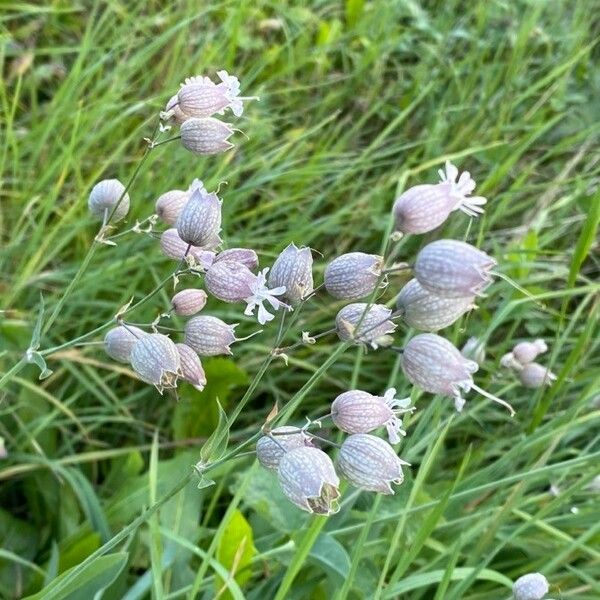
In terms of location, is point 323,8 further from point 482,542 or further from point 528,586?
point 528,586

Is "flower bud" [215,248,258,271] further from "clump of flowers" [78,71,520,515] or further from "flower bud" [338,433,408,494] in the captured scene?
"flower bud" [338,433,408,494]

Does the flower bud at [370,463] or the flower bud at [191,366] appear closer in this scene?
the flower bud at [370,463]

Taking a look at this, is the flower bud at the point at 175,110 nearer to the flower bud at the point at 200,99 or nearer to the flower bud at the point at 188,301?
the flower bud at the point at 200,99

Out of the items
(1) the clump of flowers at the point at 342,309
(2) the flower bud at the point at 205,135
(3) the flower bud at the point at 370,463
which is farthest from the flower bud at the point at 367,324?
(2) the flower bud at the point at 205,135

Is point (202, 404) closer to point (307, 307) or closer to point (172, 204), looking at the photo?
point (307, 307)

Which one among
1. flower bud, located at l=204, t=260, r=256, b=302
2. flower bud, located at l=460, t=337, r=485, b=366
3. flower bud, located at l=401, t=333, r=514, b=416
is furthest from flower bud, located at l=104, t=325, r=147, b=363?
flower bud, located at l=460, t=337, r=485, b=366

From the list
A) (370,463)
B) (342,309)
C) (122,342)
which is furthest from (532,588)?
(122,342)
